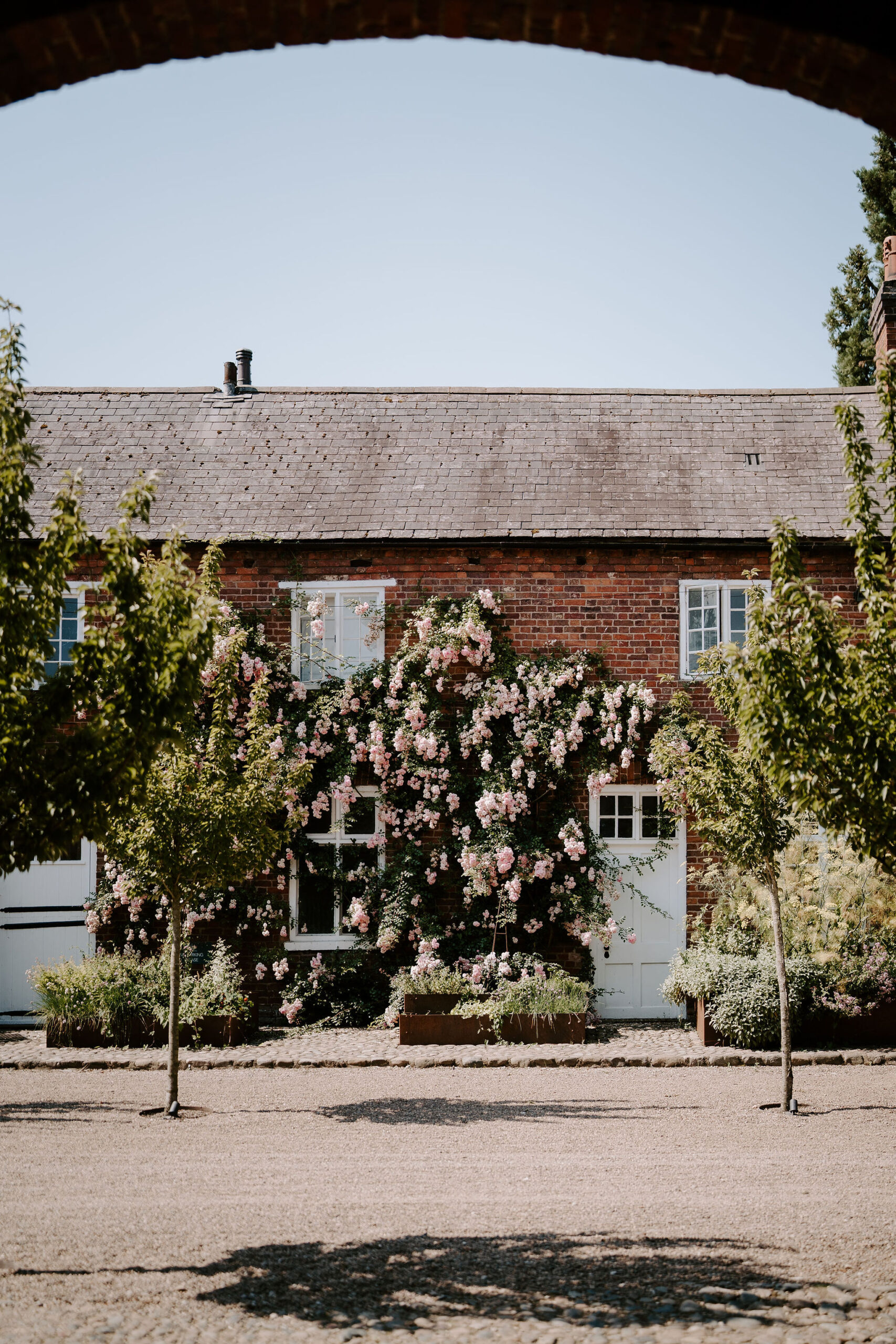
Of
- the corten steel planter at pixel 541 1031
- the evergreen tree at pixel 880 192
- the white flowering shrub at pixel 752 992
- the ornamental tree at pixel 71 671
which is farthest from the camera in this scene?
the evergreen tree at pixel 880 192

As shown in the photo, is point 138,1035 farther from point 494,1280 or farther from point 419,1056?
point 494,1280

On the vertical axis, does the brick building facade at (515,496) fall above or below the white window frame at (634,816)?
above

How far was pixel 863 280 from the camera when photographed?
26.9 metres

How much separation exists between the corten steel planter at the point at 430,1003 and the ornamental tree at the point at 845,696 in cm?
687

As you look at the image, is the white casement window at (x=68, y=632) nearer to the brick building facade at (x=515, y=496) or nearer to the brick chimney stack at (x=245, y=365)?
the brick building facade at (x=515, y=496)

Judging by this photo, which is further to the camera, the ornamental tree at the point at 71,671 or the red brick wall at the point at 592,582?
the red brick wall at the point at 592,582

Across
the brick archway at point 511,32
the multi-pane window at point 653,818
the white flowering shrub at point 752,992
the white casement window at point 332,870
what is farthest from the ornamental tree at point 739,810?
the brick archway at point 511,32

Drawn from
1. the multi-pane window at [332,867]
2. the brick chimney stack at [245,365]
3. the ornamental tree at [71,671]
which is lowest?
the multi-pane window at [332,867]

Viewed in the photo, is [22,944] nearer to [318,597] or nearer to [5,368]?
[318,597]

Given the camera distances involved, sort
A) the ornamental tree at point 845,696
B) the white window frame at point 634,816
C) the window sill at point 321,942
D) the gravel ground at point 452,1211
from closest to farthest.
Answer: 1. the gravel ground at point 452,1211
2. the ornamental tree at point 845,696
3. the window sill at point 321,942
4. the white window frame at point 634,816

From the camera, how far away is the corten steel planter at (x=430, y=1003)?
13.0 m

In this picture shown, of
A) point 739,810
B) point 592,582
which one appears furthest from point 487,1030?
point 592,582

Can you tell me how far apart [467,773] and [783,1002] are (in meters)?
5.51

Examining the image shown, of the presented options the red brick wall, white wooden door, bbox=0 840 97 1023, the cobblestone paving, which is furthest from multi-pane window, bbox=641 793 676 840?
white wooden door, bbox=0 840 97 1023
